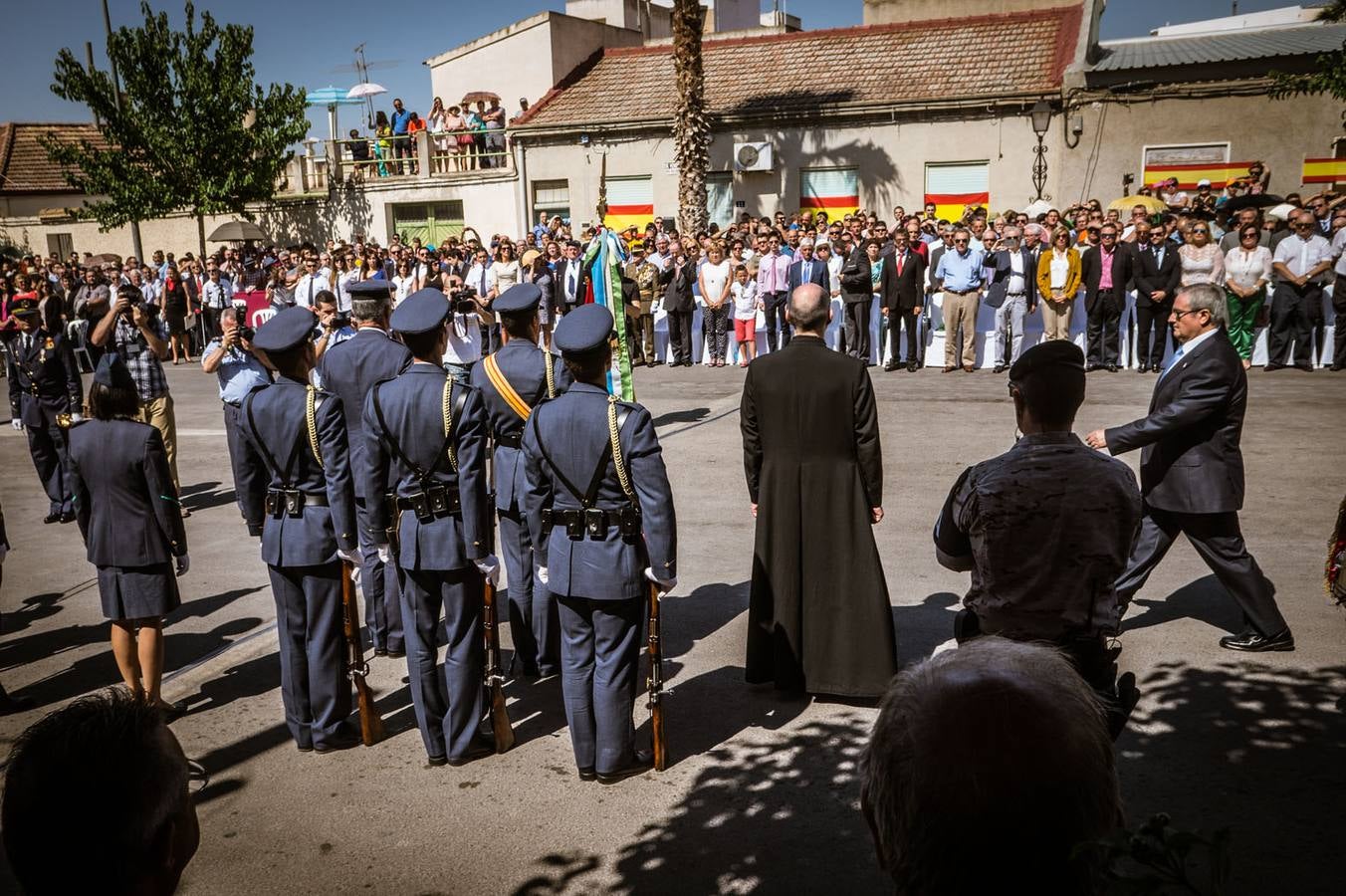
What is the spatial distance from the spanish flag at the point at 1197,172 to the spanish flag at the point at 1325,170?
3.85 ft

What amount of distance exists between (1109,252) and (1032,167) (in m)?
10.1

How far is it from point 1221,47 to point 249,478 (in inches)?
1027

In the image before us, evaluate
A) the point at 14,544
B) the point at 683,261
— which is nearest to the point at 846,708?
the point at 14,544

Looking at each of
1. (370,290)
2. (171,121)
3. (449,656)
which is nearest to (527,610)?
(449,656)

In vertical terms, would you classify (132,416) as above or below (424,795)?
above

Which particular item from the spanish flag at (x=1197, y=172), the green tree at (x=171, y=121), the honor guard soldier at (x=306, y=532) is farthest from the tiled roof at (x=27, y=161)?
the honor guard soldier at (x=306, y=532)

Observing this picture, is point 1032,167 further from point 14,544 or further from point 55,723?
point 55,723

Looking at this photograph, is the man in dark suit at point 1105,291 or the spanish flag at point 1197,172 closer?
the man in dark suit at point 1105,291

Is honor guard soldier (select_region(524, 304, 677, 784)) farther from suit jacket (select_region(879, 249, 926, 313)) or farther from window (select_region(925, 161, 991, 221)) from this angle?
window (select_region(925, 161, 991, 221))

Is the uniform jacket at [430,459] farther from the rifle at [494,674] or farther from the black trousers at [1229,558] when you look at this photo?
the black trousers at [1229,558]

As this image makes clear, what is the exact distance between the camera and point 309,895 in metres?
→ 3.99

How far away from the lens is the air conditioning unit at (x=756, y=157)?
26984mm

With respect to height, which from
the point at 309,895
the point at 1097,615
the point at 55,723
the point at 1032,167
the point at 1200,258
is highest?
the point at 1032,167

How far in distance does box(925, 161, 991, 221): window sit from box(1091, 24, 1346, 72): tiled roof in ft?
11.4
